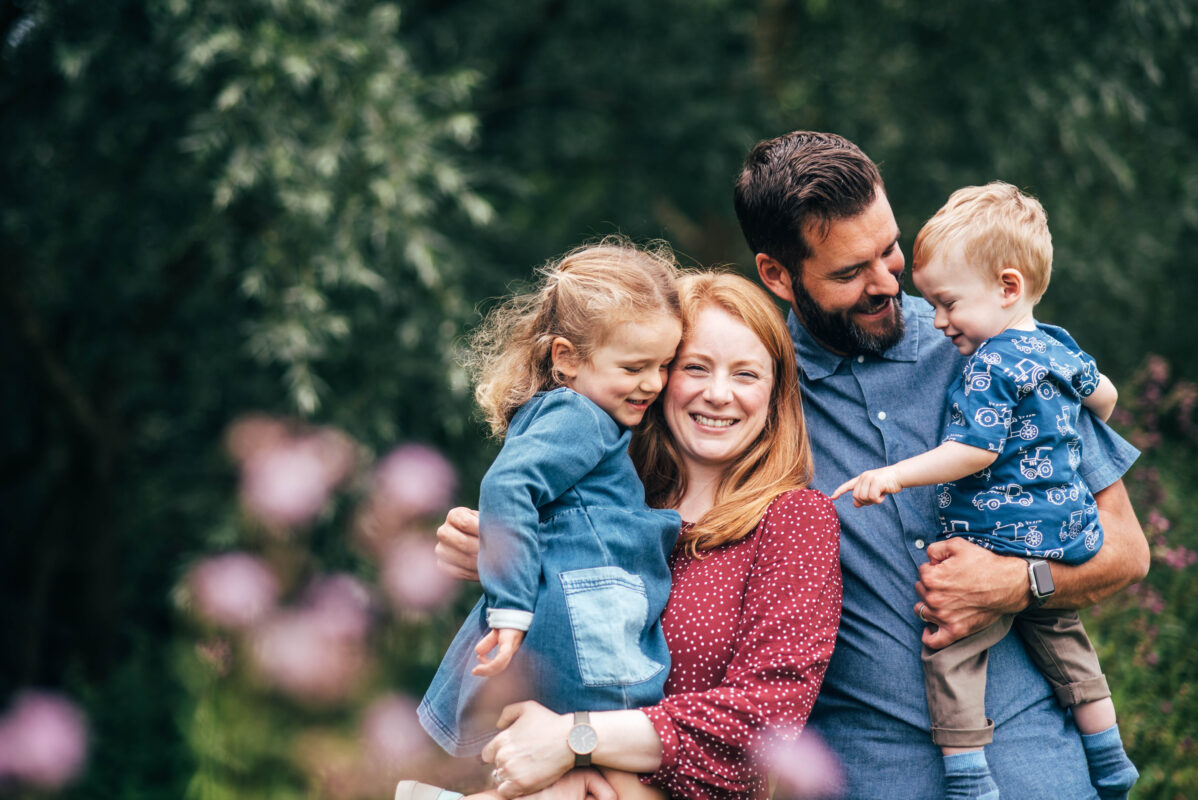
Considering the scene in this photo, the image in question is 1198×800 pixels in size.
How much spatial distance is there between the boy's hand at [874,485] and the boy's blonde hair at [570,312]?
0.46m

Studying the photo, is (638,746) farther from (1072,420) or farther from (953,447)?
(1072,420)

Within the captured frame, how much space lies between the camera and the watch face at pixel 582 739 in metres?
1.76

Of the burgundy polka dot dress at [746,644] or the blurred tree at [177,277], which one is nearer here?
the burgundy polka dot dress at [746,644]

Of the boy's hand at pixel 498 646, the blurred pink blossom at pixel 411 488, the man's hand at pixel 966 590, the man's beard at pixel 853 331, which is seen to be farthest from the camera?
the blurred pink blossom at pixel 411 488

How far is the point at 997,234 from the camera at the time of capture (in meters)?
1.96

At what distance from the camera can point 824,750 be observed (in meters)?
1.95

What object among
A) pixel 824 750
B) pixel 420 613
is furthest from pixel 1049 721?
pixel 420 613

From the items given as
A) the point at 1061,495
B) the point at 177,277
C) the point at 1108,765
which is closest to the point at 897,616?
the point at 1061,495

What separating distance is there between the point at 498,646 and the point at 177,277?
395cm

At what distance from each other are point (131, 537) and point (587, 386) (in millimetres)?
4622

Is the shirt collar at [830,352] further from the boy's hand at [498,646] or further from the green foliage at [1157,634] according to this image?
the green foliage at [1157,634]

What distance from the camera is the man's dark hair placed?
2.08 metres

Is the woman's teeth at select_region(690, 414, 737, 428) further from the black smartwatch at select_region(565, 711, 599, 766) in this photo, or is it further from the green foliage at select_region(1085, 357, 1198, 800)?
the green foliage at select_region(1085, 357, 1198, 800)

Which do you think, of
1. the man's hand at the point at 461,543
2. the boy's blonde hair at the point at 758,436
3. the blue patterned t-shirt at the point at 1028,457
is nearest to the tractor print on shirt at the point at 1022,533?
the blue patterned t-shirt at the point at 1028,457
